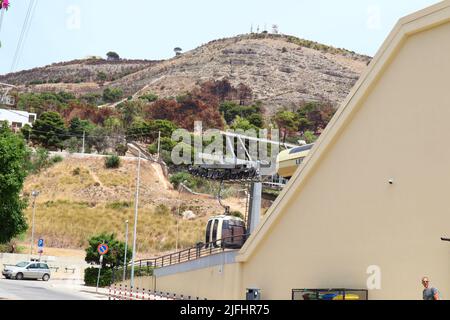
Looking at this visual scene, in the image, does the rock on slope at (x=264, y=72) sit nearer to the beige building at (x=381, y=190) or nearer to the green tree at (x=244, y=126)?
the green tree at (x=244, y=126)

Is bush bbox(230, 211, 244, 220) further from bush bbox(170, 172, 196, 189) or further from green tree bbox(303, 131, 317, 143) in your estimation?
green tree bbox(303, 131, 317, 143)

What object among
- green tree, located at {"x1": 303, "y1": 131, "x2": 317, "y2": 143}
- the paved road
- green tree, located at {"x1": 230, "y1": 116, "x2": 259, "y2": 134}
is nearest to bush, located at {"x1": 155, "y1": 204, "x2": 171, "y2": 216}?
green tree, located at {"x1": 230, "y1": 116, "x2": 259, "y2": 134}

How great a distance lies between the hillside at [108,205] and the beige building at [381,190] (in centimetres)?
5480

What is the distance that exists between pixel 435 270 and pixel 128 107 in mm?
124738

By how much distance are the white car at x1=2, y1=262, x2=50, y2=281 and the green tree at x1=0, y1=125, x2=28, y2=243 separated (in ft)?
10.5

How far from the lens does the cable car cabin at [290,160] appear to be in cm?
2920

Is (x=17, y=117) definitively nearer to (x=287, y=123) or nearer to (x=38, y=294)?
(x=287, y=123)

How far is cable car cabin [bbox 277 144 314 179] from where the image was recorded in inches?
1150

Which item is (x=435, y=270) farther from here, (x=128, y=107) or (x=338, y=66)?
(x=338, y=66)

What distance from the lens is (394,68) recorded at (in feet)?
58.1

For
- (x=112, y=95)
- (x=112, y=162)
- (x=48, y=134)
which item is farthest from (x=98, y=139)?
(x=112, y=95)

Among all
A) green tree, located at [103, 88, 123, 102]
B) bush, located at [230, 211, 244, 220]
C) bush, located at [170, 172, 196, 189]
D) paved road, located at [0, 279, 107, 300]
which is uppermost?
green tree, located at [103, 88, 123, 102]

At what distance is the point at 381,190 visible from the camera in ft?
57.0
